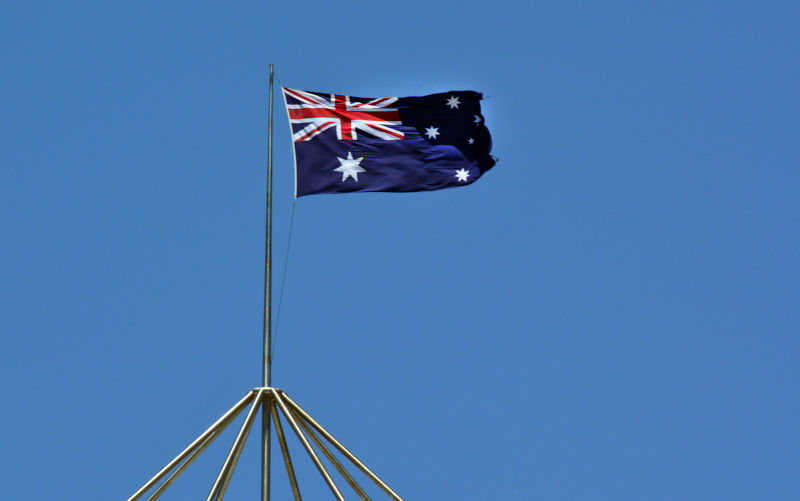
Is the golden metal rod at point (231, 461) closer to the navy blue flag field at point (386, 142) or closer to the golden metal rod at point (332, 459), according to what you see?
the golden metal rod at point (332, 459)

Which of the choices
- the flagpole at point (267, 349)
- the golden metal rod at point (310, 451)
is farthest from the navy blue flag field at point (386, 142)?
the golden metal rod at point (310, 451)

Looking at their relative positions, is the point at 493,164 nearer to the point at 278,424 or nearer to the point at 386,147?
the point at 386,147

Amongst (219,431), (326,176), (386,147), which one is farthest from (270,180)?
(219,431)

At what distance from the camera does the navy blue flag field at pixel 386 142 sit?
117ft

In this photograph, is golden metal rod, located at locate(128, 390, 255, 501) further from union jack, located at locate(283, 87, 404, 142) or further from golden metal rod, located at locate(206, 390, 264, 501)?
union jack, located at locate(283, 87, 404, 142)

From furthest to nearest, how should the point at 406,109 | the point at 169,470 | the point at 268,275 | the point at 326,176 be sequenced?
the point at 406,109
the point at 326,176
the point at 268,275
the point at 169,470

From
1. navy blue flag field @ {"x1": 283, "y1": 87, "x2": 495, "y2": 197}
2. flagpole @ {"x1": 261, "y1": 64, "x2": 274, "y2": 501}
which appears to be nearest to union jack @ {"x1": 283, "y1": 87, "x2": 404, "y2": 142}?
navy blue flag field @ {"x1": 283, "y1": 87, "x2": 495, "y2": 197}

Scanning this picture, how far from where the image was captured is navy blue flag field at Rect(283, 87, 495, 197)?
35.8 meters

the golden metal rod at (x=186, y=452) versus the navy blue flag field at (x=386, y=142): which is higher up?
the navy blue flag field at (x=386, y=142)

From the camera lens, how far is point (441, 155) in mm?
37812

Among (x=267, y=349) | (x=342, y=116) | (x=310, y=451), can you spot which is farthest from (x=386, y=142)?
(x=310, y=451)

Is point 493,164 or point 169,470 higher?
point 493,164

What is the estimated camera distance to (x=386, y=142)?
37.2 metres

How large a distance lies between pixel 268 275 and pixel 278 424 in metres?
3.95
